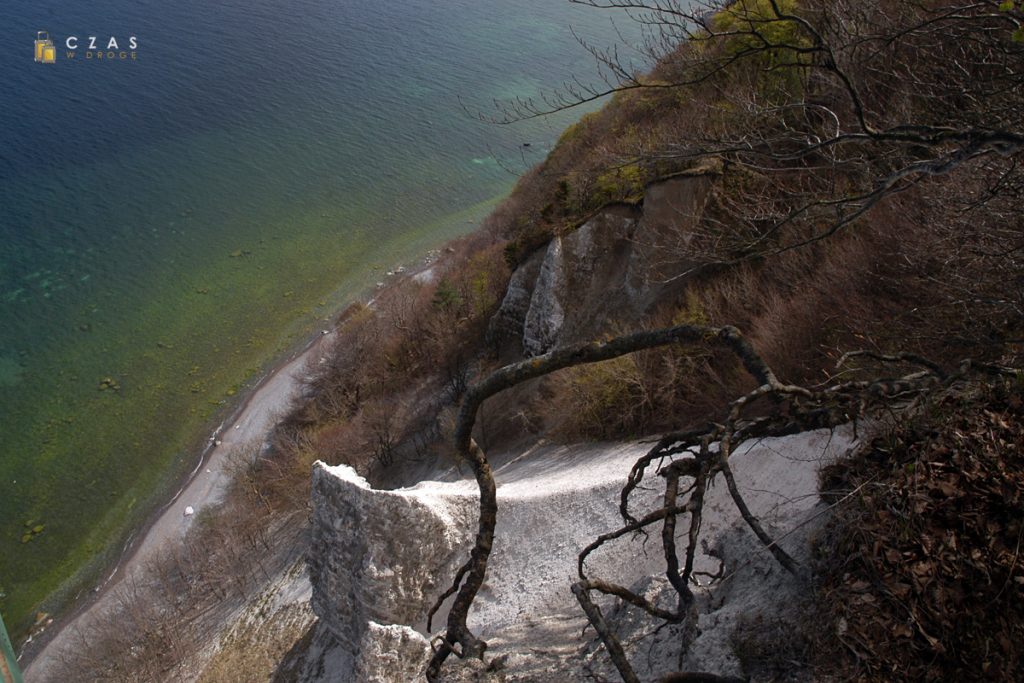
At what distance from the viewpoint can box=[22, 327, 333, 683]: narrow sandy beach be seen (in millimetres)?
19656

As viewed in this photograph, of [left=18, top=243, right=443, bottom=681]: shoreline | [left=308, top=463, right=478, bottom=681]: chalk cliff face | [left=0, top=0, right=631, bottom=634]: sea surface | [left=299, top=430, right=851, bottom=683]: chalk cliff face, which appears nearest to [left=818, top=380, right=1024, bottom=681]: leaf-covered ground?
[left=299, top=430, right=851, bottom=683]: chalk cliff face

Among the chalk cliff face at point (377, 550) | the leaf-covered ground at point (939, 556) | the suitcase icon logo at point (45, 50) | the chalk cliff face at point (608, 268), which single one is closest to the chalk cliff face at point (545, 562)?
the chalk cliff face at point (377, 550)

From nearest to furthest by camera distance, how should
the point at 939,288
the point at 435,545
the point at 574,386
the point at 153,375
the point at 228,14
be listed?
1. the point at 939,288
2. the point at 435,545
3. the point at 574,386
4. the point at 153,375
5. the point at 228,14

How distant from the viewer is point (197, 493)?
76.8ft

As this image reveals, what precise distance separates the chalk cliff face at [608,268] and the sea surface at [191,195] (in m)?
10.5

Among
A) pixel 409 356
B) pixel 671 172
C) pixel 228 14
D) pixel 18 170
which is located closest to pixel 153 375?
pixel 409 356

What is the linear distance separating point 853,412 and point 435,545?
9.15m

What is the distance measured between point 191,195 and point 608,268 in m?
25.1

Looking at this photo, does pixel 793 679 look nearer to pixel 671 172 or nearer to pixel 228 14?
pixel 671 172

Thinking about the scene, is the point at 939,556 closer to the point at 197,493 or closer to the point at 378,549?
the point at 378,549

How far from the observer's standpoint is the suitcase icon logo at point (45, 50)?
4088cm

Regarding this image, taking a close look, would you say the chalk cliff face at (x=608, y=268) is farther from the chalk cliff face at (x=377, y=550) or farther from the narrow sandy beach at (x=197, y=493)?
the narrow sandy beach at (x=197, y=493)

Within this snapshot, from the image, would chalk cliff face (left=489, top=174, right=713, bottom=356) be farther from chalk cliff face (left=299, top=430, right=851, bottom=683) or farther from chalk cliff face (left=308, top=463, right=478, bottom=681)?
chalk cliff face (left=308, top=463, right=478, bottom=681)

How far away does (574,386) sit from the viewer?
1540 cm
